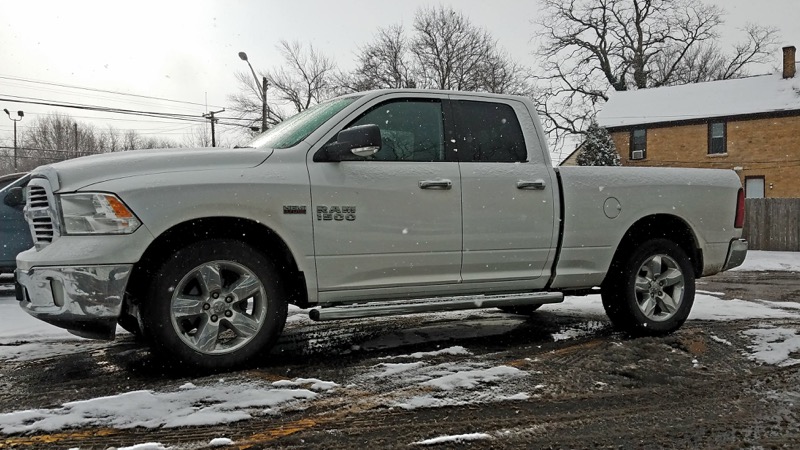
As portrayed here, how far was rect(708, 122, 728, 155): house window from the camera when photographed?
3056 cm

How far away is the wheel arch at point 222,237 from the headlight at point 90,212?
29 cm

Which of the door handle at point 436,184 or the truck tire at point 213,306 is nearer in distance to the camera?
the truck tire at point 213,306

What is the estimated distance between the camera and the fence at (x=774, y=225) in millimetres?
20172

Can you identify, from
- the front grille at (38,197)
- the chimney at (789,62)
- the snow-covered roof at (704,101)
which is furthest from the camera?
the chimney at (789,62)

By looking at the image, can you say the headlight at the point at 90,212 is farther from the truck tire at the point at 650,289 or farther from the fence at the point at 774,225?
the fence at the point at 774,225

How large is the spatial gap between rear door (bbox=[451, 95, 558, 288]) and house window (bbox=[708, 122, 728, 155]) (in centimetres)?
2926

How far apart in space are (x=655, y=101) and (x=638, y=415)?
112 ft

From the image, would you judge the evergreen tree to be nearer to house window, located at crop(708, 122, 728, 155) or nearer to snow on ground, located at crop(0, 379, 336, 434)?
house window, located at crop(708, 122, 728, 155)

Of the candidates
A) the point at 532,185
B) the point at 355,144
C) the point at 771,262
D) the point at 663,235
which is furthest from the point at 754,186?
the point at 355,144

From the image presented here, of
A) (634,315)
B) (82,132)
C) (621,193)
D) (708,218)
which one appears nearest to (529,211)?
(621,193)

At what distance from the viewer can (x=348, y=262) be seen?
14.2 ft

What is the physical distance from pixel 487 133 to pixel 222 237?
2213 millimetres

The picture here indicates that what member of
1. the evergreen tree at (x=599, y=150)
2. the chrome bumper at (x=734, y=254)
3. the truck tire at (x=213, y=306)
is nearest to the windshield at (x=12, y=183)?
the truck tire at (x=213, y=306)

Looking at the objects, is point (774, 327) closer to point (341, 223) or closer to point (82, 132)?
point (341, 223)
